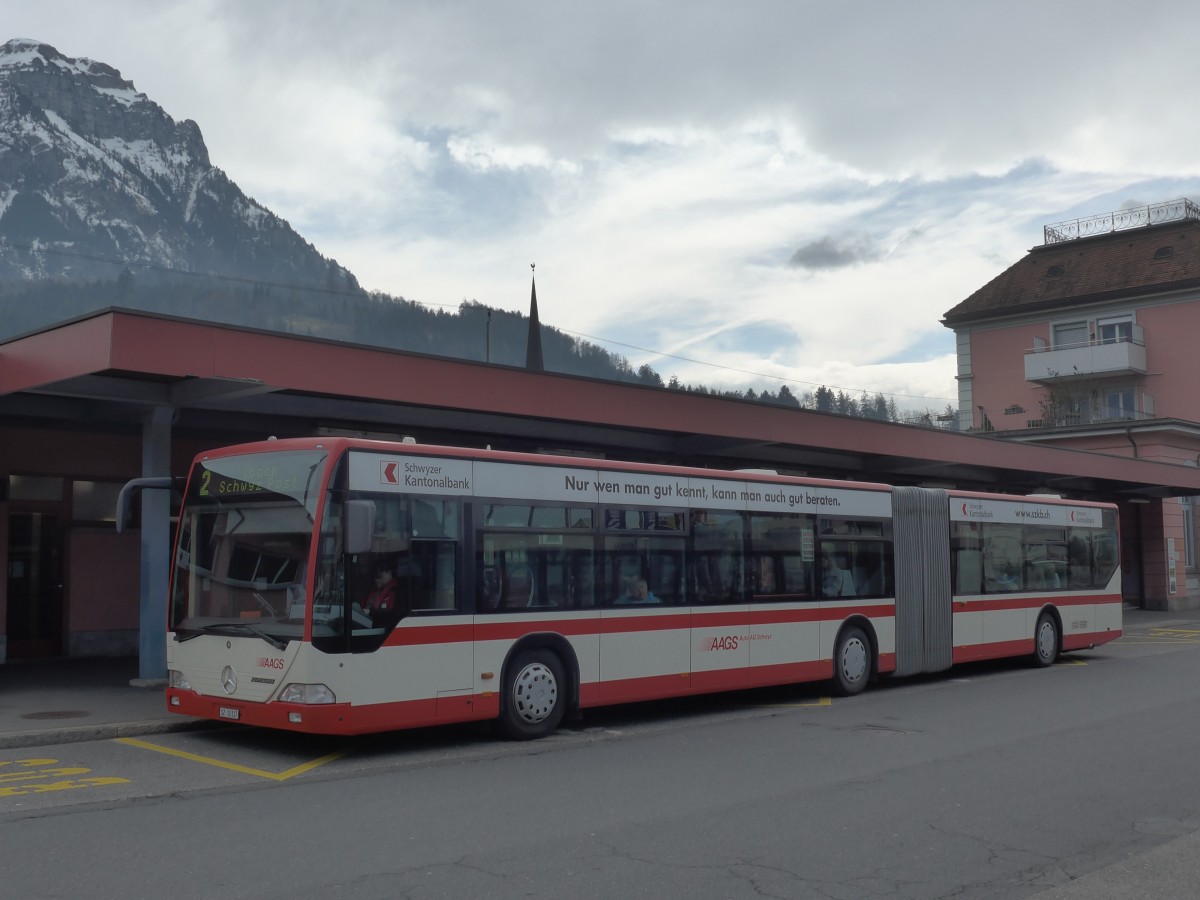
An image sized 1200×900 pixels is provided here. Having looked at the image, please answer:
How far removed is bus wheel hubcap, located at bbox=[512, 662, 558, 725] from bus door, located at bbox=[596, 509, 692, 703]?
73cm

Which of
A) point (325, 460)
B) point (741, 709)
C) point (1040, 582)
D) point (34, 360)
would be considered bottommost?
point (741, 709)

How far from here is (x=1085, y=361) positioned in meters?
49.7

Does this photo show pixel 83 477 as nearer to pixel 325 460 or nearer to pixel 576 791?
pixel 325 460

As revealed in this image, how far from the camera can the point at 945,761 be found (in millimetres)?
10672

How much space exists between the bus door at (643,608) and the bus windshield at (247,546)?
3.55m

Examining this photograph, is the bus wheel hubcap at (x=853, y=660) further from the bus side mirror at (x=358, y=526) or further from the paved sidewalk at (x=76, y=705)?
the paved sidewalk at (x=76, y=705)

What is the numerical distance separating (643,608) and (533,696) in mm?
1868

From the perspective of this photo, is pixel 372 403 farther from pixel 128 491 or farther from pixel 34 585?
pixel 34 585

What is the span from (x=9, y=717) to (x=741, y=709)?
8.43m

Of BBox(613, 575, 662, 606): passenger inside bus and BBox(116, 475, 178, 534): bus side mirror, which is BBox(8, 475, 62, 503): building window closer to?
BBox(116, 475, 178, 534): bus side mirror

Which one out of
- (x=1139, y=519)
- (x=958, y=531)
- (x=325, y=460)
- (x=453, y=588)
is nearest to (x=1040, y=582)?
(x=958, y=531)

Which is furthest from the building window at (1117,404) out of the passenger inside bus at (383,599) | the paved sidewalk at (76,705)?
the passenger inside bus at (383,599)

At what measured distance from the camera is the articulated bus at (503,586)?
10.5m

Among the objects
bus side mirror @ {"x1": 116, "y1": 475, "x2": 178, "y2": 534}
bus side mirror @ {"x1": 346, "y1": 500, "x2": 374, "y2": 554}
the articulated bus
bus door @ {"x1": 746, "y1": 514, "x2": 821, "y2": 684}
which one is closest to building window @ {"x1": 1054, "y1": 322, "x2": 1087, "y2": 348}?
the articulated bus
